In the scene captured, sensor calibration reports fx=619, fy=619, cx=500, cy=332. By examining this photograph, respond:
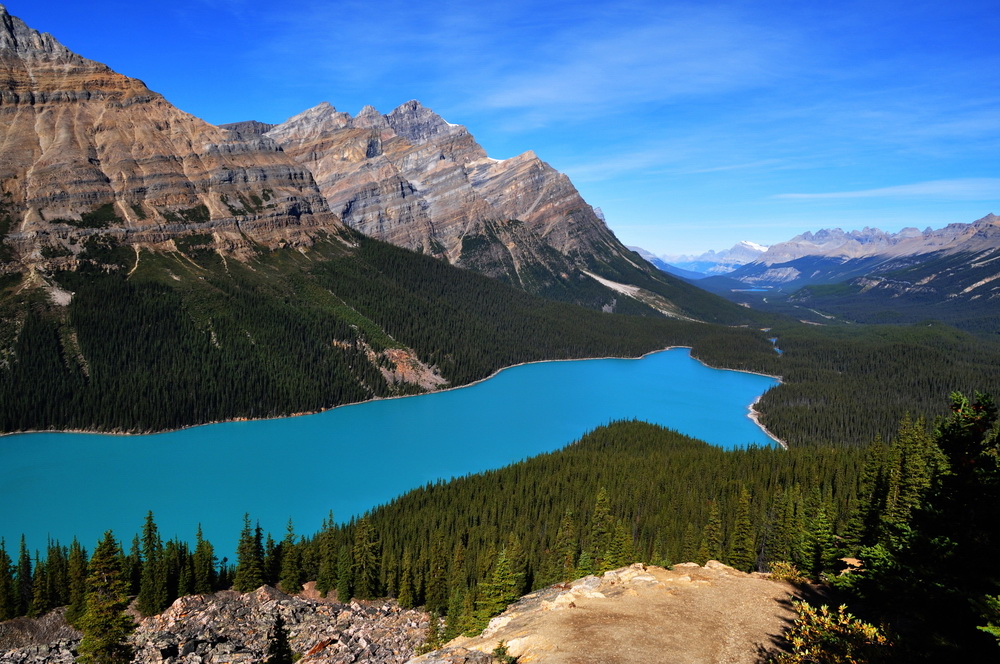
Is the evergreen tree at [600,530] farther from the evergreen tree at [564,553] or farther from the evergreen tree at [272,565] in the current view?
the evergreen tree at [272,565]

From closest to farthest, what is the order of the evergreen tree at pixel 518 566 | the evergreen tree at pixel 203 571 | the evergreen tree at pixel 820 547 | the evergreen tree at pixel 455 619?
the evergreen tree at pixel 820 547, the evergreen tree at pixel 455 619, the evergreen tree at pixel 203 571, the evergreen tree at pixel 518 566

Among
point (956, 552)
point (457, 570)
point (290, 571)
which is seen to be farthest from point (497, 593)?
point (956, 552)

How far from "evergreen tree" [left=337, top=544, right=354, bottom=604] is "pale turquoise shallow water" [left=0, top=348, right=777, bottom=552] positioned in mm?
21354

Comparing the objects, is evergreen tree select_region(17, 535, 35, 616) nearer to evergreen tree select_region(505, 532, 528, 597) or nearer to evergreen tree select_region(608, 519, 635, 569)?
evergreen tree select_region(505, 532, 528, 597)

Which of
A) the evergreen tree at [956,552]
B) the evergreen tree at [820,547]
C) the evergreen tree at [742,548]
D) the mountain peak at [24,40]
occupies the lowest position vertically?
the evergreen tree at [742,548]

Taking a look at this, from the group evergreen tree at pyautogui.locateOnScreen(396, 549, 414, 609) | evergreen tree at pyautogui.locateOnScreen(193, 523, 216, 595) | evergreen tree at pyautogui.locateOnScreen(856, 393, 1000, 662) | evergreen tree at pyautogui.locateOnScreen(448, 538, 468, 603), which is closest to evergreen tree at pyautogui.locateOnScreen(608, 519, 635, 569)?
evergreen tree at pyautogui.locateOnScreen(448, 538, 468, 603)

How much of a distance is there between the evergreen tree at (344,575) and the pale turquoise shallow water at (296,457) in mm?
21354

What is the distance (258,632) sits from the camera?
46812mm

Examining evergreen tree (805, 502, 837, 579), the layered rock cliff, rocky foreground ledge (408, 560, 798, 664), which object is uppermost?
the layered rock cliff

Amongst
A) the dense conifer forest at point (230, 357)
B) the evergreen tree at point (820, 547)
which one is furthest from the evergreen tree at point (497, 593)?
the dense conifer forest at point (230, 357)

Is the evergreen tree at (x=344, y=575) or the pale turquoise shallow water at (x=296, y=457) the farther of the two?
the pale turquoise shallow water at (x=296, y=457)

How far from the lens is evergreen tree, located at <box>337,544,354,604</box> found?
55.3 metres

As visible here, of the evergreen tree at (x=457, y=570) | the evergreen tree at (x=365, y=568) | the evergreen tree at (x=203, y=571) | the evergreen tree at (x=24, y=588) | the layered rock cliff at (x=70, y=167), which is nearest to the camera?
the evergreen tree at (x=24, y=588)

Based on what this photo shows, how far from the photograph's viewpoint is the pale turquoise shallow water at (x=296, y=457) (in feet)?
261
